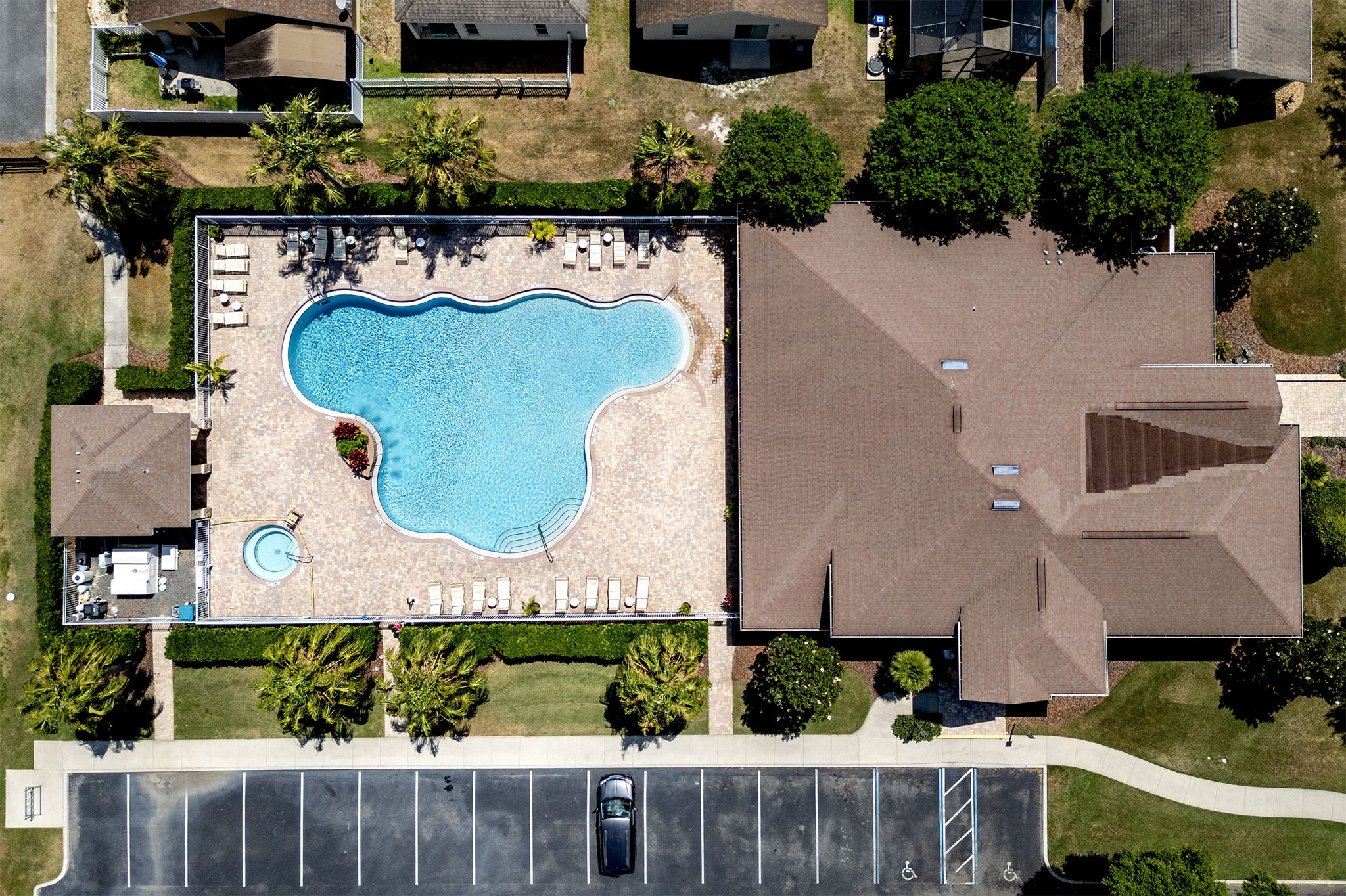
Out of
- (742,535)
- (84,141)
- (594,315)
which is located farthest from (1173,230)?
(84,141)

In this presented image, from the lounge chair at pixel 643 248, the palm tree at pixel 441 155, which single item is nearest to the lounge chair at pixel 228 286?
the palm tree at pixel 441 155

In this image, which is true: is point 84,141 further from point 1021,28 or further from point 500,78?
point 1021,28

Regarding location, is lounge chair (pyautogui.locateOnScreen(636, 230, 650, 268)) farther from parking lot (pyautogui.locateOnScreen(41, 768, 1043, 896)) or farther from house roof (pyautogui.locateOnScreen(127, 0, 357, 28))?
parking lot (pyautogui.locateOnScreen(41, 768, 1043, 896))

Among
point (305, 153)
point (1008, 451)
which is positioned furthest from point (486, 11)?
point (1008, 451)

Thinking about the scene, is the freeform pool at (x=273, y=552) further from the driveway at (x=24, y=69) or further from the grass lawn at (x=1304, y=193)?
the grass lawn at (x=1304, y=193)

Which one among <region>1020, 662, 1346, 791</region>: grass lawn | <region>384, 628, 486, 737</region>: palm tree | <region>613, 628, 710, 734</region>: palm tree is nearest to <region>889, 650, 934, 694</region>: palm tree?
<region>1020, 662, 1346, 791</region>: grass lawn

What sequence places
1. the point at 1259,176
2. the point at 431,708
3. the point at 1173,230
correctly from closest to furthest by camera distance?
1. the point at 431,708
2. the point at 1173,230
3. the point at 1259,176
